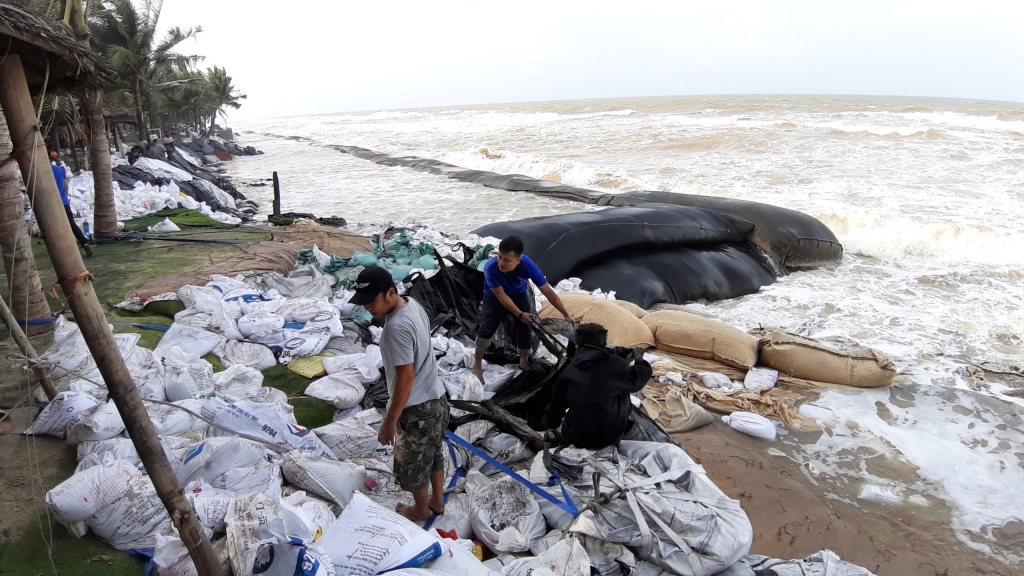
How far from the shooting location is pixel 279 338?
4.63 meters

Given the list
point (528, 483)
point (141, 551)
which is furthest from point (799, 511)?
point (141, 551)

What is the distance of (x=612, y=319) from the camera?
18.1ft

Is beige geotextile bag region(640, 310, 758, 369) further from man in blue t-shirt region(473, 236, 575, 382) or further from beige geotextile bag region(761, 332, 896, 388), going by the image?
man in blue t-shirt region(473, 236, 575, 382)

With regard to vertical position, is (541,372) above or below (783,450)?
above

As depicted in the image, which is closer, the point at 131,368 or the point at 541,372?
the point at 131,368

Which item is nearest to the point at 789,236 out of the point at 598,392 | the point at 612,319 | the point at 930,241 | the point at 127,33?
the point at 930,241

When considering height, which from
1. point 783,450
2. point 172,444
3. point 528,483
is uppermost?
point 172,444

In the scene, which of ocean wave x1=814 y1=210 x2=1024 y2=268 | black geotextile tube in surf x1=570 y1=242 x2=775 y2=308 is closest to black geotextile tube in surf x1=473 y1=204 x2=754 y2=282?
black geotextile tube in surf x1=570 y1=242 x2=775 y2=308

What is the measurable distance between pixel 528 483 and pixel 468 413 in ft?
2.64

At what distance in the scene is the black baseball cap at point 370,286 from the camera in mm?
2434

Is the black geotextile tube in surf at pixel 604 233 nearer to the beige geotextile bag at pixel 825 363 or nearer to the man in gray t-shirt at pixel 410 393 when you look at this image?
the beige geotextile bag at pixel 825 363

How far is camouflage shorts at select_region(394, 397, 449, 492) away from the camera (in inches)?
109

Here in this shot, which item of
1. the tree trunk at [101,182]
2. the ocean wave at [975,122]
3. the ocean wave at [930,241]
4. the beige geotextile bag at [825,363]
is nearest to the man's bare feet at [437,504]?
the beige geotextile bag at [825,363]

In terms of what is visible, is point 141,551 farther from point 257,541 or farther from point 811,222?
point 811,222
